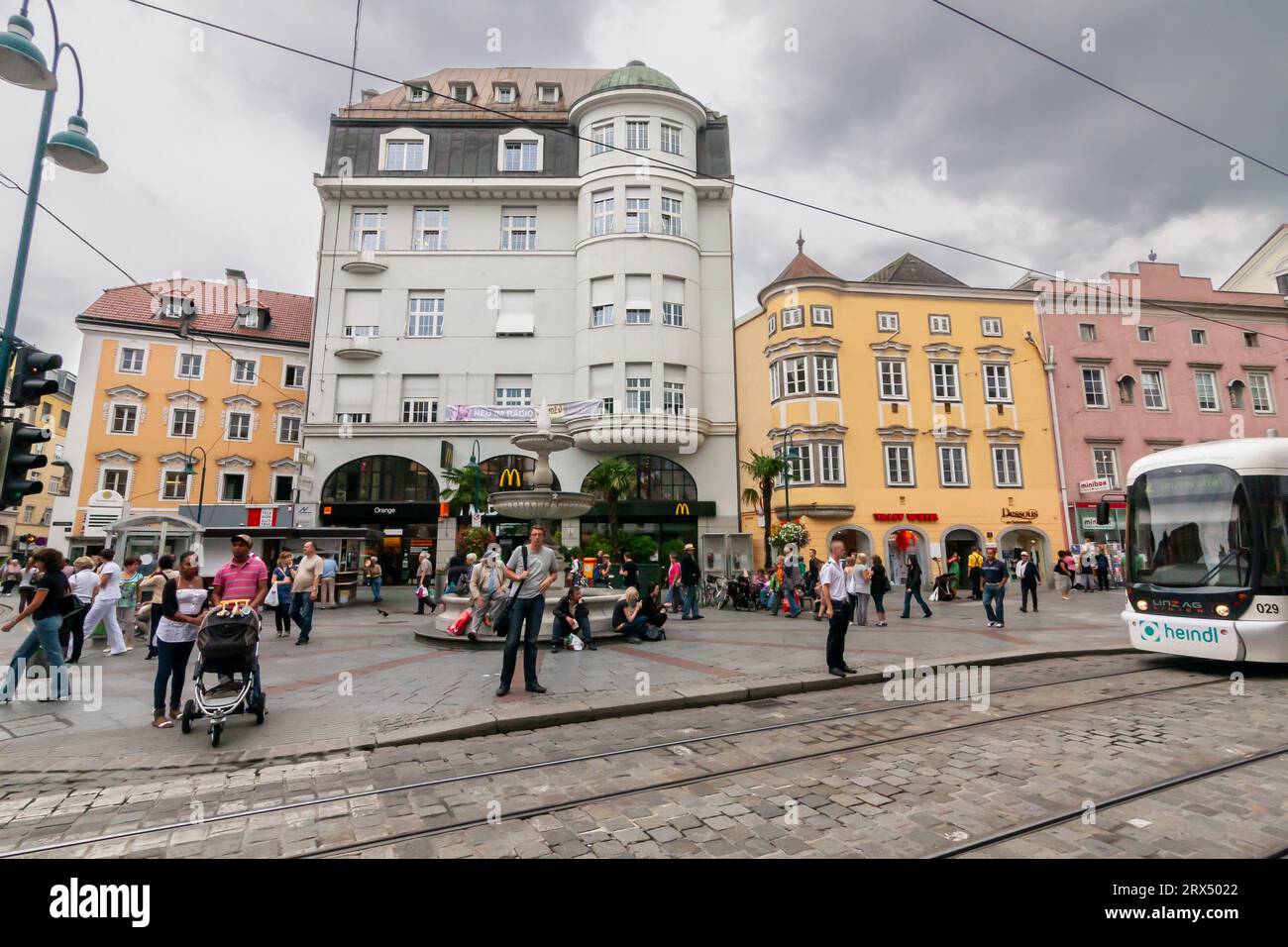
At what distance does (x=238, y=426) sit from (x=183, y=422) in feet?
8.07

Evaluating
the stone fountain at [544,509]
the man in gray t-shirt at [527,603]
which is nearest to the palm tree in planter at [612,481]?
the stone fountain at [544,509]

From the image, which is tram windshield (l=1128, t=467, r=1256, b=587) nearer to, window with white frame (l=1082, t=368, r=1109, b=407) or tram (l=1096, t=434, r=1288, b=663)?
tram (l=1096, t=434, r=1288, b=663)

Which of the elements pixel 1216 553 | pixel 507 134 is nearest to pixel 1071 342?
pixel 1216 553

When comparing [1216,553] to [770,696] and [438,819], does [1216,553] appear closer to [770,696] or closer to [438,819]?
[770,696]

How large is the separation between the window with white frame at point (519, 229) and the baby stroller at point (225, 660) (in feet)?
91.3

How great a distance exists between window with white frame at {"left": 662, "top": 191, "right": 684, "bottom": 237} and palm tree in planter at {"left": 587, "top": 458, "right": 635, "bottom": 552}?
1138 cm

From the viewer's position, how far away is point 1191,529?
28.5 feet

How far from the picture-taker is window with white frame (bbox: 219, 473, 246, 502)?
32562 millimetres

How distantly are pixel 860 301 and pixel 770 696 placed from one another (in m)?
27.1

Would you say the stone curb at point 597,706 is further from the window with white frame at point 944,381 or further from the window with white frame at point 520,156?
the window with white frame at point 520,156

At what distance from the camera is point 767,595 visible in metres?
18.1

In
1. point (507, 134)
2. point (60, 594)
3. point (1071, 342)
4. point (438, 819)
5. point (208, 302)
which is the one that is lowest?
point (438, 819)

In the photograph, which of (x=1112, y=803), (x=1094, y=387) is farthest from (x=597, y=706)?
(x=1094, y=387)

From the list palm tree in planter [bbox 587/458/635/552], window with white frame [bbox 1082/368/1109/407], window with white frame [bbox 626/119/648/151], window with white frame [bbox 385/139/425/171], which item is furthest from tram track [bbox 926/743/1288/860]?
window with white frame [bbox 385/139/425/171]
